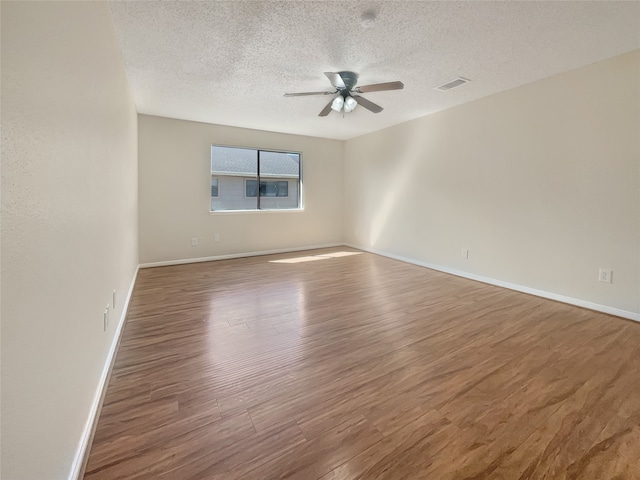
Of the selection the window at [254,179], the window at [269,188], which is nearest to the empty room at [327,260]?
the window at [254,179]

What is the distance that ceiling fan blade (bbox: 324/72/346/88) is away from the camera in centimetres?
278

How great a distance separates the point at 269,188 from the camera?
583 centimetres

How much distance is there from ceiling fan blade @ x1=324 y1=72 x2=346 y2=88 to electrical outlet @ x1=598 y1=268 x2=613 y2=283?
10.5ft

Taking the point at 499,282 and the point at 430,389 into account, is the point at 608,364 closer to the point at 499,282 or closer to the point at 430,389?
the point at 430,389

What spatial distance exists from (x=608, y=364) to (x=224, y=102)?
4656mm

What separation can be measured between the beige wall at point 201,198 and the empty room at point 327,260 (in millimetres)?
46

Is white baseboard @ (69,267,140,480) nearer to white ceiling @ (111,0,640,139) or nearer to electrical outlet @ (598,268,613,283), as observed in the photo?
white ceiling @ (111,0,640,139)

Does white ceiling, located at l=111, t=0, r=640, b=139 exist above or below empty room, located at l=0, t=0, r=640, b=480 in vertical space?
above

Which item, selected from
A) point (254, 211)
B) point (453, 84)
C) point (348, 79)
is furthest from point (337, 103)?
point (254, 211)

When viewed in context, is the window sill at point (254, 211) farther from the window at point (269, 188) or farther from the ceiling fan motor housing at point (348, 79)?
the ceiling fan motor housing at point (348, 79)

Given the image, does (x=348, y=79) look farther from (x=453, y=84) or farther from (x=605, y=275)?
(x=605, y=275)

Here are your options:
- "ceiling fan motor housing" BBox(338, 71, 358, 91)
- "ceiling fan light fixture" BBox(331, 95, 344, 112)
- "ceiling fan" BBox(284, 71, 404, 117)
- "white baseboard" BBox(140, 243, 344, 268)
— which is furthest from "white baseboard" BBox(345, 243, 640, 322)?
"ceiling fan motor housing" BBox(338, 71, 358, 91)

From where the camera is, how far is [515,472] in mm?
1167

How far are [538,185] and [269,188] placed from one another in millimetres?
4376
